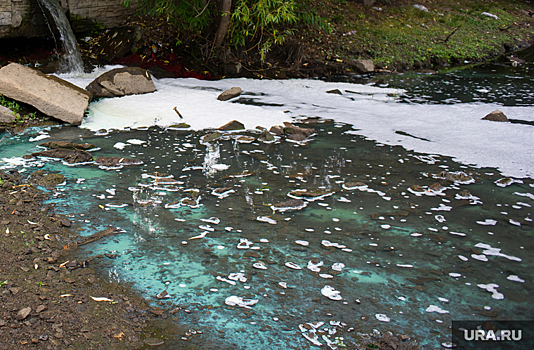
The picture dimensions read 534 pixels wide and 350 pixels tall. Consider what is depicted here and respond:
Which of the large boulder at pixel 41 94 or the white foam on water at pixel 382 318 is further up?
the large boulder at pixel 41 94

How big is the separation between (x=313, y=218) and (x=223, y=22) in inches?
262

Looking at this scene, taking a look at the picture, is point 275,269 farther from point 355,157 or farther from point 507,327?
point 355,157

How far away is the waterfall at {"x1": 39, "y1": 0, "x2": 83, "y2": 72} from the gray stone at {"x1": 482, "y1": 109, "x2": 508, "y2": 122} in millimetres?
7552

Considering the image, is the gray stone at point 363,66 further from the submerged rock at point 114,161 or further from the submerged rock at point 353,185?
the submerged rock at point 114,161

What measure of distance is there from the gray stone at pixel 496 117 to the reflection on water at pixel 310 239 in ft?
6.82

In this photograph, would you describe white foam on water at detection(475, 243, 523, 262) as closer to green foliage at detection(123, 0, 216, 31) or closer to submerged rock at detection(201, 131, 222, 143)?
submerged rock at detection(201, 131, 222, 143)

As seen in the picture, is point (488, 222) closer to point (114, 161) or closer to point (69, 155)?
point (114, 161)

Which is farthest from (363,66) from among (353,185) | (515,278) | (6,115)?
(515,278)

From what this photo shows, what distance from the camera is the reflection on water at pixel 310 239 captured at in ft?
8.52

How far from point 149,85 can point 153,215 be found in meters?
4.70

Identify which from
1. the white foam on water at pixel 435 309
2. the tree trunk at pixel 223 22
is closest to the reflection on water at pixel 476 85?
the tree trunk at pixel 223 22

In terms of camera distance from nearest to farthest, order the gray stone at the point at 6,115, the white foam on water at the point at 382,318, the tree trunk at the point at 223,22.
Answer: the white foam on water at the point at 382,318 < the gray stone at the point at 6,115 < the tree trunk at the point at 223,22

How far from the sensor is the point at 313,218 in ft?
12.3

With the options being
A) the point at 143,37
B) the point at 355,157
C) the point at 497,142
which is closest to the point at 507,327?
the point at 355,157
